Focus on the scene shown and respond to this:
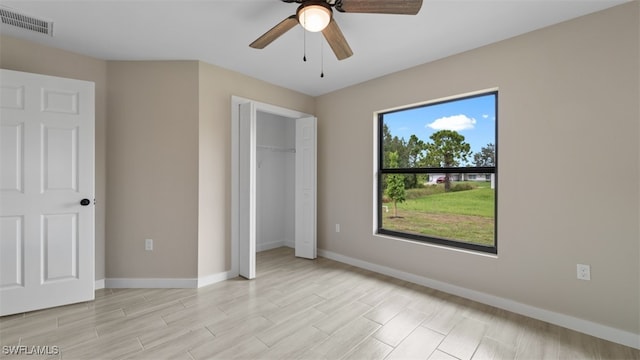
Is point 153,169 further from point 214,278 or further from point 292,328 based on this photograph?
point 292,328

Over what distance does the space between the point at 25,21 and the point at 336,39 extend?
258 centimetres

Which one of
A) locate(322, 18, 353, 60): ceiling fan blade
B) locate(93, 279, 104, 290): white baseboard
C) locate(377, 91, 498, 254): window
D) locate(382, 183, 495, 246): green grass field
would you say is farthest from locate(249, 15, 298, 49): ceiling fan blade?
locate(93, 279, 104, 290): white baseboard

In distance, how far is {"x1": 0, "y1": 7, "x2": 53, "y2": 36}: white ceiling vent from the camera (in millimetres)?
2158

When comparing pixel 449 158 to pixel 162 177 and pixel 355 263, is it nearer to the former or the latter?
pixel 355 263

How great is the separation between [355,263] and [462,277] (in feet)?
4.55

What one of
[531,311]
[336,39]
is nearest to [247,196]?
[336,39]

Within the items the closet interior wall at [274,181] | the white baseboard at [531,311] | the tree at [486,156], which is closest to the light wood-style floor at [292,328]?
the white baseboard at [531,311]

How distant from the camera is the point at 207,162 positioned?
3148 millimetres

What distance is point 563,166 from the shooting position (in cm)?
225

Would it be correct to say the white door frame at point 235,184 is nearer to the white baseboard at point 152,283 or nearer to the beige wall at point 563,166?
the white baseboard at point 152,283

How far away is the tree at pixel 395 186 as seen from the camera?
3537mm

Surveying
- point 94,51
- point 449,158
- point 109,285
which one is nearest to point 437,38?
point 449,158

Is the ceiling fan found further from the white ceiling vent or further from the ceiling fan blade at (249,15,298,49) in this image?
the white ceiling vent

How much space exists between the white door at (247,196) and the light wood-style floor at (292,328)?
0.33 meters
